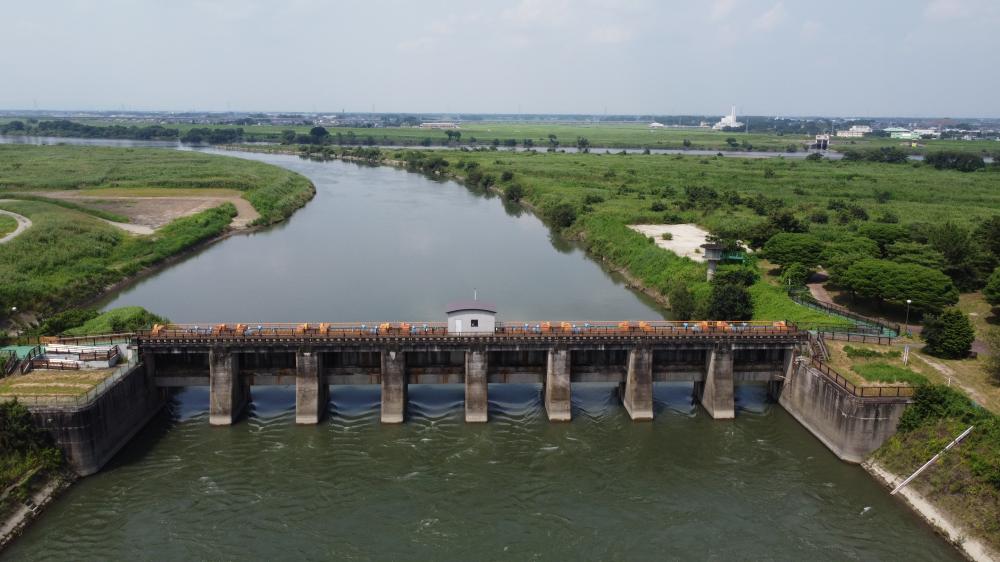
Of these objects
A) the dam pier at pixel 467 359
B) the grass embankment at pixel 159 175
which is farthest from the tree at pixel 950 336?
the grass embankment at pixel 159 175

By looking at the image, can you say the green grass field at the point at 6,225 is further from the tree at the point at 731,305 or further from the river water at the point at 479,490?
the tree at the point at 731,305

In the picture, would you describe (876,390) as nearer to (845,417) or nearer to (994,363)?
(845,417)

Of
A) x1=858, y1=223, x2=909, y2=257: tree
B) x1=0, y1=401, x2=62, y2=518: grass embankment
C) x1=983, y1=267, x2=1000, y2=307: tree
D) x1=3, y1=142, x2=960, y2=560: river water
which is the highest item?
x1=858, y1=223, x2=909, y2=257: tree

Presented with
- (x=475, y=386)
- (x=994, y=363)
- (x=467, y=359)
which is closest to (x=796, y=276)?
(x=994, y=363)

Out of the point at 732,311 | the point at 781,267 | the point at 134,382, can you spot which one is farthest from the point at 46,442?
the point at 781,267

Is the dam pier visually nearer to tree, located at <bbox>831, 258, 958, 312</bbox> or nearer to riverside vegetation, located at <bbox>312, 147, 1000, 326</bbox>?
riverside vegetation, located at <bbox>312, 147, 1000, 326</bbox>

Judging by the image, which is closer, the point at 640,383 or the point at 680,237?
the point at 640,383

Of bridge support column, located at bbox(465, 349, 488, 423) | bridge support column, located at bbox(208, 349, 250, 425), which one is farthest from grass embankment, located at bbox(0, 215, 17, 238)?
bridge support column, located at bbox(465, 349, 488, 423)
